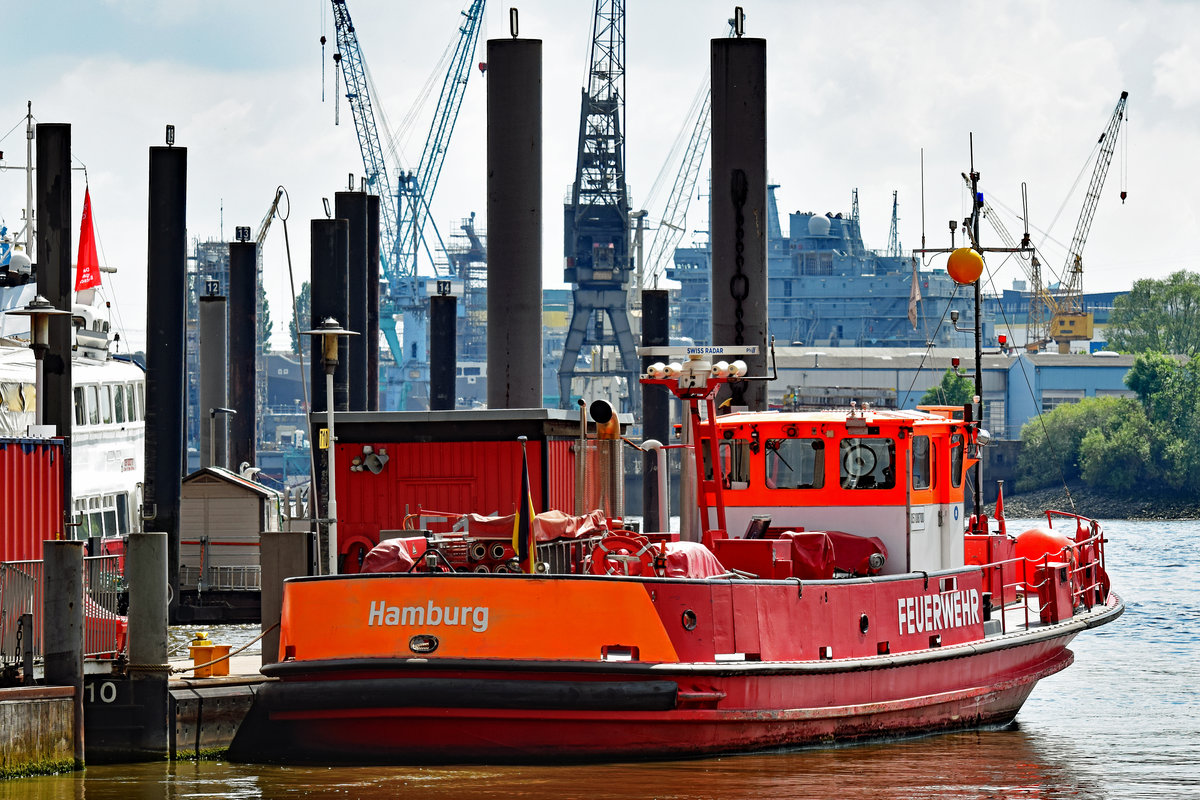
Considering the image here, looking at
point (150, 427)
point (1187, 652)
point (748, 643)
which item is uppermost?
point (150, 427)

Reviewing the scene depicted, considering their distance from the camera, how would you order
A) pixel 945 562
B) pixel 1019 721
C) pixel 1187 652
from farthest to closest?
pixel 1187 652
pixel 1019 721
pixel 945 562

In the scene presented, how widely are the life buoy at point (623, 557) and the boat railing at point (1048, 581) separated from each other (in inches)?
187

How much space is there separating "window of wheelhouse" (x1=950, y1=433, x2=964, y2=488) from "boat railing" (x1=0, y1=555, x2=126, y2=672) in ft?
28.9

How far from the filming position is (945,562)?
18.7 metres

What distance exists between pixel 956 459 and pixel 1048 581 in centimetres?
213

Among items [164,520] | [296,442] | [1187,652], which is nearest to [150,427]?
[164,520]

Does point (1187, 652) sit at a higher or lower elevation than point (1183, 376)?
lower

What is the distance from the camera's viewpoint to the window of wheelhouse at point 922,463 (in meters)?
18.0

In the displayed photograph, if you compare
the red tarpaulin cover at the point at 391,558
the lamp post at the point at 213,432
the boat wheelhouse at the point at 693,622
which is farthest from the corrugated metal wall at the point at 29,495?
the lamp post at the point at 213,432

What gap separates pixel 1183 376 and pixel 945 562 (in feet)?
306

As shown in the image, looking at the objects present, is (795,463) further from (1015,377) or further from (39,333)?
(1015,377)

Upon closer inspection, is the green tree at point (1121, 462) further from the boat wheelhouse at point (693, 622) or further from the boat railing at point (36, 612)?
the boat railing at point (36, 612)

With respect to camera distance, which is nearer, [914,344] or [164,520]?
[164,520]

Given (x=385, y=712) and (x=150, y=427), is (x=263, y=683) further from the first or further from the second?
(x=150, y=427)
